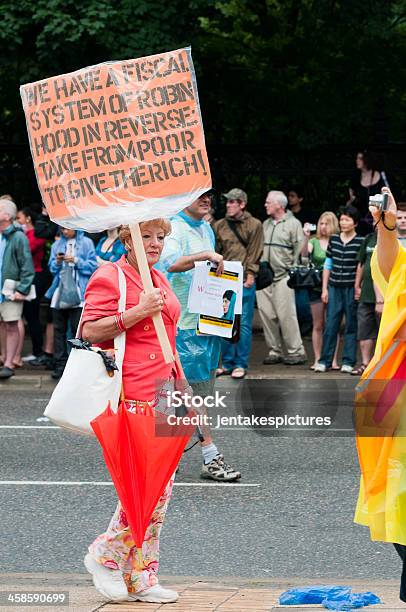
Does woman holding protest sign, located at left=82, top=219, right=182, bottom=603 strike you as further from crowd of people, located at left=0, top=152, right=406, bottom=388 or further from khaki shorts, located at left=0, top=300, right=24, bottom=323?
khaki shorts, located at left=0, top=300, right=24, bottom=323

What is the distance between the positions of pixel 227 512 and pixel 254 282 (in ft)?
19.7

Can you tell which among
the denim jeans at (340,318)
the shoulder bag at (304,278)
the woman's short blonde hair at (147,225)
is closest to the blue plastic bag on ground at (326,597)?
the woman's short blonde hair at (147,225)

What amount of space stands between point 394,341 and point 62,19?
10563 millimetres

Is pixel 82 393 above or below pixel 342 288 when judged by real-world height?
above

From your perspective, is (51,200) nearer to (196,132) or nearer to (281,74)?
(196,132)

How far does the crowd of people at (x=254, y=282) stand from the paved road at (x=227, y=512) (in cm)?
315

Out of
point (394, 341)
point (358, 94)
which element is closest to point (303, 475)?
point (394, 341)

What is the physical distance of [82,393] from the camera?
214 inches

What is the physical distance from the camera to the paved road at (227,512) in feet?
22.3

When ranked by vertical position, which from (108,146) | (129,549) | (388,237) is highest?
(108,146)

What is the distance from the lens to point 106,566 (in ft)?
18.4

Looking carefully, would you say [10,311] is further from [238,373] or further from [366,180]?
[366,180]

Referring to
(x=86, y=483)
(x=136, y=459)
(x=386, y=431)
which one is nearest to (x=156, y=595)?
(x=136, y=459)

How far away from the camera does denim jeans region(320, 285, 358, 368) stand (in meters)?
14.0
